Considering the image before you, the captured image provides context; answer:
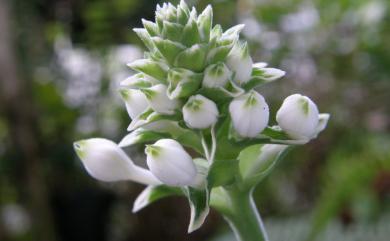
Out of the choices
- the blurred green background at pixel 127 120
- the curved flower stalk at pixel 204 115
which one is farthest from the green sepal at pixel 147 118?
the blurred green background at pixel 127 120

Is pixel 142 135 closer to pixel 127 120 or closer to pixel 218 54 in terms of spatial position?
pixel 218 54

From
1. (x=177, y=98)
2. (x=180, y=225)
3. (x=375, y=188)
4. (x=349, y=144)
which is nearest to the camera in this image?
(x=177, y=98)

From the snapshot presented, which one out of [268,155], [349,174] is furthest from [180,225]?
[268,155]

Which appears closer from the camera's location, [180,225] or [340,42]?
[340,42]

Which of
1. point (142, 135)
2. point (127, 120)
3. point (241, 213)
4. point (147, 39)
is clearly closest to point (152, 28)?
point (147, 39)

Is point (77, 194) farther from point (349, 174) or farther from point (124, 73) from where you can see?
point (349, 174)

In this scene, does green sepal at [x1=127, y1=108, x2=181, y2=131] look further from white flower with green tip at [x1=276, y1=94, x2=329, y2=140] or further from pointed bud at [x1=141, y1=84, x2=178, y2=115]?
white flower with green tip at [x1=276, y1=94, x2=329, y2=140]

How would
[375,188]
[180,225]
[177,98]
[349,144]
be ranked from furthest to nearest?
[180,225], [349,144], [375,188], [177,98]

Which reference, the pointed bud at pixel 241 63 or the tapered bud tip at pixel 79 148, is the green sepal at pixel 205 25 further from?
the tapered bud tip at pixel 79 148

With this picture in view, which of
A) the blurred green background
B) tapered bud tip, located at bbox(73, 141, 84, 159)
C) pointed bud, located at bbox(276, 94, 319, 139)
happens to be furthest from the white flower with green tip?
the blurred green background
